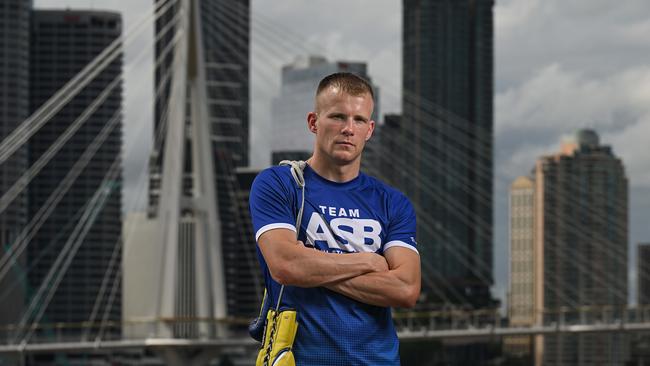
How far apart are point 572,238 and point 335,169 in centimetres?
14646

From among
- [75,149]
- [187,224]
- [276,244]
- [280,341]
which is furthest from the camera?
[75,149]

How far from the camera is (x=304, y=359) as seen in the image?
4.10m

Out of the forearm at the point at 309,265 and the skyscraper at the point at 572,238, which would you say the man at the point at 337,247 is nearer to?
the forearm at the point at 309,265

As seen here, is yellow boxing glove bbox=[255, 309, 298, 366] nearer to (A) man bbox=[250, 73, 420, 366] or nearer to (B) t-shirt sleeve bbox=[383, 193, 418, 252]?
(A) man bbox=[250, 73, 420, 366]

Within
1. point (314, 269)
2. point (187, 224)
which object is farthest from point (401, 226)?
point (187, 224)

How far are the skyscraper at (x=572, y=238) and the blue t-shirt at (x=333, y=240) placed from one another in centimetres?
13476

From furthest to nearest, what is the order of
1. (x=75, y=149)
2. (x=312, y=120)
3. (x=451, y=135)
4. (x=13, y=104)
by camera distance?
(x=75, y=149) < (x=451, y=135) < (x=13, y=104) < (x=312, y=120)

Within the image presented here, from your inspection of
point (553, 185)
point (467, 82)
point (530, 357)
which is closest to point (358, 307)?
point (530, 357)

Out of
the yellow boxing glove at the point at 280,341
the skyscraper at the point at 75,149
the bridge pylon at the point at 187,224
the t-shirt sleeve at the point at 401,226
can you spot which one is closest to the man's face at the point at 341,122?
the t-shirt sleeve at the point at 401,226

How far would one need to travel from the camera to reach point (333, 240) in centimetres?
419

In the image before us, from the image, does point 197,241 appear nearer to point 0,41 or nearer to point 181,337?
point 181,337

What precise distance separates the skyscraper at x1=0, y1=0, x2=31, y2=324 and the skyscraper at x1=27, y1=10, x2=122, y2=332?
5.86 ft

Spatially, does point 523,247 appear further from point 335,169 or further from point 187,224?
point 335,169

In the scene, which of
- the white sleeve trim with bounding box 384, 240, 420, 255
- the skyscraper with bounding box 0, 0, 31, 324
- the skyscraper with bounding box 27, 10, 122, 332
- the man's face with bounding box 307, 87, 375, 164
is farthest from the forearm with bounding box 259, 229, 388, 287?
the skyscraper with bounding box 27, 10, 122, 332
